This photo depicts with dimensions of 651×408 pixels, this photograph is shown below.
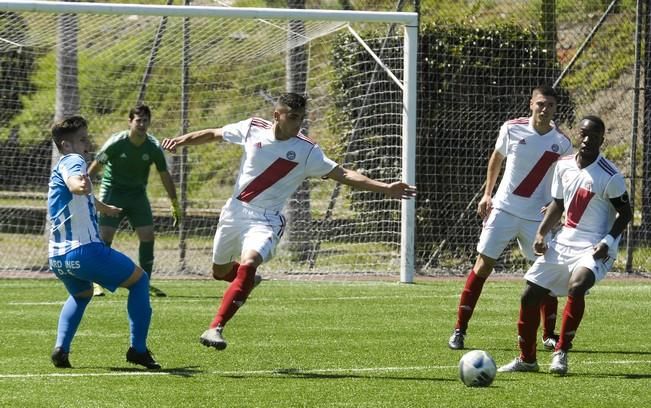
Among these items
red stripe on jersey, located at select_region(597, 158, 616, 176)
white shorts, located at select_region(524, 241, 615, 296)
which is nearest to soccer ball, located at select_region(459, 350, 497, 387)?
white shorts, located at select_region(524, 241, 615, 296)

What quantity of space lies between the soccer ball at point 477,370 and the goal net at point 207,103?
8596mm

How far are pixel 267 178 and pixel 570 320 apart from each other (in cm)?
259

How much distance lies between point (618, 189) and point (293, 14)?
743cm

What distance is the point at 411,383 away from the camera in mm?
8141

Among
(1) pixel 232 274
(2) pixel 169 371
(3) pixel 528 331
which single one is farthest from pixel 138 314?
(3) pixel 528 331

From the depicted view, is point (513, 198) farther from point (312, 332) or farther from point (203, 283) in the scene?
point (203, 283)

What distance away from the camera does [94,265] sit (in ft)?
27.5

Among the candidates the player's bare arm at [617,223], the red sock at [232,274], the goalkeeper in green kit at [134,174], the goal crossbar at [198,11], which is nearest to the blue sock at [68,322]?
the red sock at [232,274]

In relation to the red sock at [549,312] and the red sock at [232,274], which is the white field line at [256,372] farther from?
the red sock at [232,274]

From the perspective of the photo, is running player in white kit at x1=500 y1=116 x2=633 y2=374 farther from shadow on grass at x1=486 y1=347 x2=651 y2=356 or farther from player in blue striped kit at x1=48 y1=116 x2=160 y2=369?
player in blue striped kit at x1=48 y1=116 x2=160 y2=369

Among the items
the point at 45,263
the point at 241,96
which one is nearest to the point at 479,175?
the point at 241,96

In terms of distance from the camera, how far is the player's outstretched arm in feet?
29.1

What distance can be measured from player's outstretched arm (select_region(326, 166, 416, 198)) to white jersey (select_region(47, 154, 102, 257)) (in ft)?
6.29

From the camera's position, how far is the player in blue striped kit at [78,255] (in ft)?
27.5
